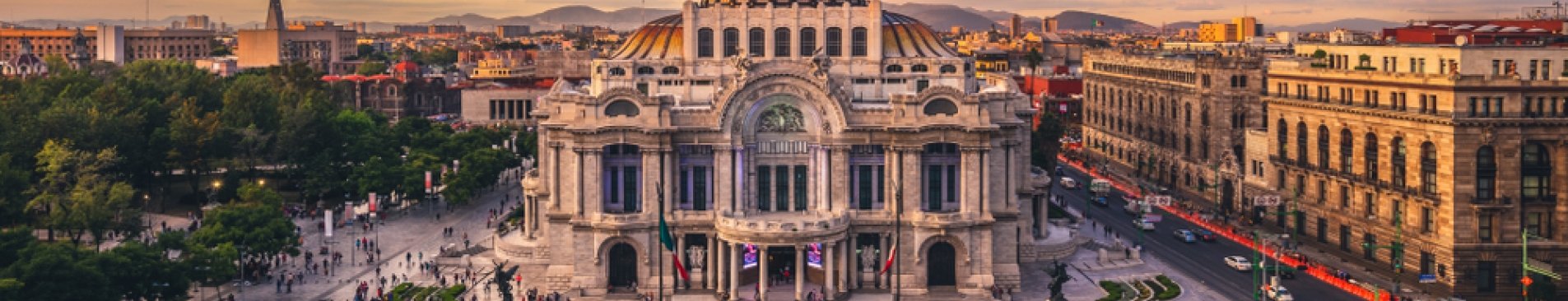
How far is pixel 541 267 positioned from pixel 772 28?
22.8 metres

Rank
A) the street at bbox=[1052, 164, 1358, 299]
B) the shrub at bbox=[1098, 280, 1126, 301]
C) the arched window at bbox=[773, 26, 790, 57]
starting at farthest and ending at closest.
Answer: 1. the arched window at bbox=[773, 26, 790, 57]
2. the street at bbox=[1052, 164, 1358, 299]
3. the shrub at bbox=[1098, 280, 1126, 301]

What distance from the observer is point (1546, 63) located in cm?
10094

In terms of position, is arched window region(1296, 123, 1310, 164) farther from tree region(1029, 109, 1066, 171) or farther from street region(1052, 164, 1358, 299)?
tree region(1029, 109, 1066, 171)

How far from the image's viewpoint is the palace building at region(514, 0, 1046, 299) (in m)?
96.0

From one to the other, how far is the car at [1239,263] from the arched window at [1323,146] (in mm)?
12035

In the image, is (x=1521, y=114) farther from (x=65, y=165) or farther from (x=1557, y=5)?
(x=65, y=165)

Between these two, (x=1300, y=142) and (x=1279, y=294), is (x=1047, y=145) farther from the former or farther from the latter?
(x=1279, y=294)

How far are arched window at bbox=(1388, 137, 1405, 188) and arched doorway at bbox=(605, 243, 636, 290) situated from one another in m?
49.9

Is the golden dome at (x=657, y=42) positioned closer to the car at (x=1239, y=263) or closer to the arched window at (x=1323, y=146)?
the car at (x=1239, y=263)

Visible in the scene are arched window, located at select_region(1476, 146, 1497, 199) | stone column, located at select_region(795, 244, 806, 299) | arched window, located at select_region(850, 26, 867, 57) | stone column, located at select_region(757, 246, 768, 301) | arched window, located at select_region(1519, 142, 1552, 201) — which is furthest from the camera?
arched window, located at select_region(850, 26, 867, 57)

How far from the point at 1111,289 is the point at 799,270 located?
67.9 ft

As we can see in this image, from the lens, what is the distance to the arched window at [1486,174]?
9689 centimetres

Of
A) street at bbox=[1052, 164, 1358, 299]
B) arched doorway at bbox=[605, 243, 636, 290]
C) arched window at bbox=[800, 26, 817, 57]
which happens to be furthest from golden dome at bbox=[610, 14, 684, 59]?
street at bbox=[1052, 164, 1358, 299]

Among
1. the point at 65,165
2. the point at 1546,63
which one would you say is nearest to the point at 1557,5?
the point at 1546,63
